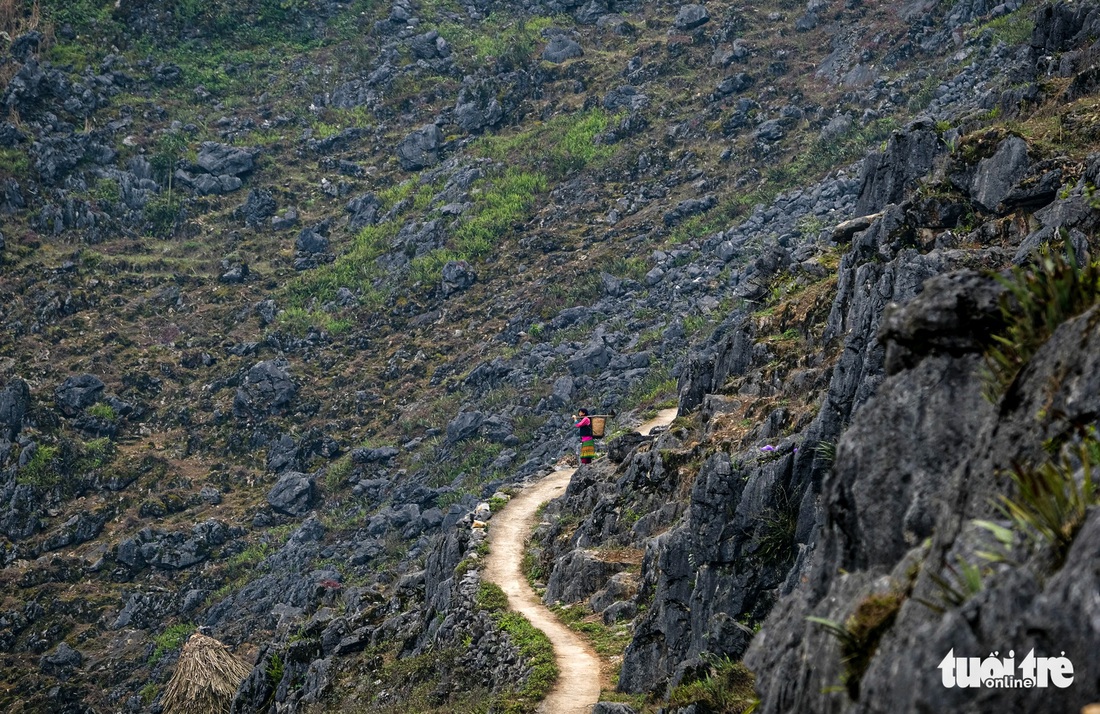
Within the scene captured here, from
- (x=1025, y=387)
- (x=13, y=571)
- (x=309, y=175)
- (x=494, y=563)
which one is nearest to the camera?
(x=1025, y=387)

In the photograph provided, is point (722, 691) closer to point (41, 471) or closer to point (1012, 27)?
point (41, 471)

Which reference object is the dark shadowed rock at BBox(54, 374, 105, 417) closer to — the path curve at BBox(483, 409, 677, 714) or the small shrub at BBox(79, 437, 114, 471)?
the small shrub at BBox(79, 437, 114, 471)

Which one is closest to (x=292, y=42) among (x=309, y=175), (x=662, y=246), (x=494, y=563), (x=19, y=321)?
(x=309, y=175)

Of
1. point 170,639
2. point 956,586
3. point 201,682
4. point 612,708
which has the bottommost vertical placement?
point 170,639

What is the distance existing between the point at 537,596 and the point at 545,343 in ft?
70.6

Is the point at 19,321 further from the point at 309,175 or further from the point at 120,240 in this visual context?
the point at 309,175

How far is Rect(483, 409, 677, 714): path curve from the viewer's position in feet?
51.9

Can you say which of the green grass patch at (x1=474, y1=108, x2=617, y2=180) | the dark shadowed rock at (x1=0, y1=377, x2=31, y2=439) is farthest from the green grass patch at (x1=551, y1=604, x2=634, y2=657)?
the green grass patch at (x1=474, y1=108, x2=617, y2=180)

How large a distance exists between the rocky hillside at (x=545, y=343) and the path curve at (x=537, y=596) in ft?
1.16

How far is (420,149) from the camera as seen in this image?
57.0m

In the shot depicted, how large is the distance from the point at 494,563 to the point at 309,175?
38670 mm

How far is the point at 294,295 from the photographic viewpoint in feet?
165

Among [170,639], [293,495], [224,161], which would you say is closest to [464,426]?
[293,495]

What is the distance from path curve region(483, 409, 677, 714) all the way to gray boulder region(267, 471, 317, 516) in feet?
38.0
